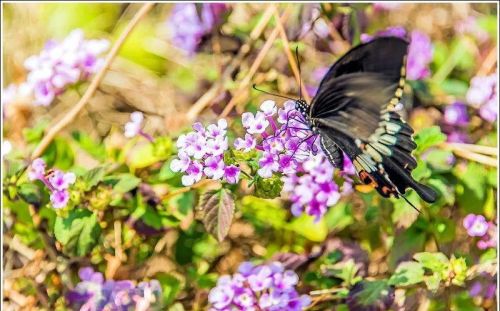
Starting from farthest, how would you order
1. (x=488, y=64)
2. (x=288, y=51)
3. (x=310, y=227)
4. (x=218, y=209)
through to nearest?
1. (x=488, y=64)
2. (x=288, y=51)
3. (x=310, y=227)
4. (x=218, y=209)

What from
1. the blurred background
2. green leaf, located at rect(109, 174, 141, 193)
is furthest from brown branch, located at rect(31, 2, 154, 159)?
green leaf, located at rect(109, 174, 141, 193)

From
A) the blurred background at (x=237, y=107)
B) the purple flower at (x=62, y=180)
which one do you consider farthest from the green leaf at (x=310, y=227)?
the purple flower at (x=62, y=180)

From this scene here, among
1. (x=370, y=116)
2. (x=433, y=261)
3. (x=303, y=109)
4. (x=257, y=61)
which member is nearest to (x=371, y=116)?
(x=370, y=116)

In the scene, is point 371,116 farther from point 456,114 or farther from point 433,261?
point 456,114

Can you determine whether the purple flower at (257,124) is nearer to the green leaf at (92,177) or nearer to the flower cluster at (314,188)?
the flower cluster at (314,188)

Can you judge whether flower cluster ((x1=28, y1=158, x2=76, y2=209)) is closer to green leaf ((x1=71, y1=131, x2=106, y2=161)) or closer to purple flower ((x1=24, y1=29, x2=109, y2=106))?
green leaf ((x1=71, y1=131, x2=106, y2=161))

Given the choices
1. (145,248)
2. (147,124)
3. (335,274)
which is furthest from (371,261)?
(147,124)
